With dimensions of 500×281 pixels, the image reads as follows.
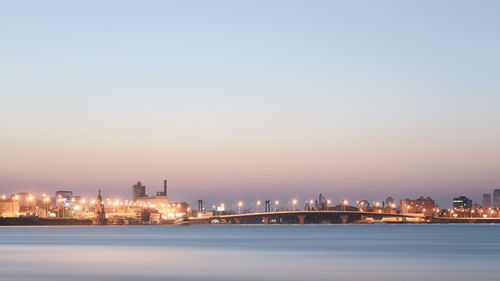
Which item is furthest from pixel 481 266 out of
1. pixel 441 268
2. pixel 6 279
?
pixel 6 279

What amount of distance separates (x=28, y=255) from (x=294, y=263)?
1223 inches

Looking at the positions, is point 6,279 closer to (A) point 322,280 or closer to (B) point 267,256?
(A) point 322,280

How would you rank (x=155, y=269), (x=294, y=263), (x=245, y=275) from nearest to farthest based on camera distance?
(x=245, y=275), (x=155, y=269), (x=294, y=263)

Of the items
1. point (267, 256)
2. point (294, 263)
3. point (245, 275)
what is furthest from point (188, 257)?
point (245, 275)

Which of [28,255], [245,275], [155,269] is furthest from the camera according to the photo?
[28,255]

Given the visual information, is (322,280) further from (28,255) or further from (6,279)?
(28,255)

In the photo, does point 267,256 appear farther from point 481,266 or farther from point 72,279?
point 72,279

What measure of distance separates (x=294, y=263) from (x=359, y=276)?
15478 millimetres

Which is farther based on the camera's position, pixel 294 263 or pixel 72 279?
pixel 294 263

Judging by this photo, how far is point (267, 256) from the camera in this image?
9175 centimetres

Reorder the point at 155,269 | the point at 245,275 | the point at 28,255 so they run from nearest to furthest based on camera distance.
Answer: the point at 245,275 < the point at 155,269 < the point at 28,255

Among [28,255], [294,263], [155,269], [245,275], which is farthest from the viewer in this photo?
[28,255]

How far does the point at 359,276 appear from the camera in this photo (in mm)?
64750

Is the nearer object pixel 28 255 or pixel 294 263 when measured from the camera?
pixel 294 263
